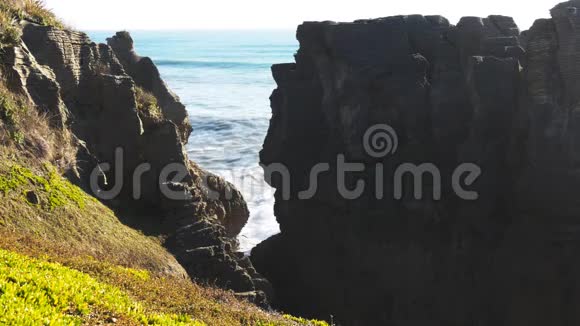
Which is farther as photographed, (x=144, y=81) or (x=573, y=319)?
(x=144, y=81)

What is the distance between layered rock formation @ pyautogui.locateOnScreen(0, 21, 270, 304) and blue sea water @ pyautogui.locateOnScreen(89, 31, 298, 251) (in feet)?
57.2

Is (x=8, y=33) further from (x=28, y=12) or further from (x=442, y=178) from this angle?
(x=442, y=178)

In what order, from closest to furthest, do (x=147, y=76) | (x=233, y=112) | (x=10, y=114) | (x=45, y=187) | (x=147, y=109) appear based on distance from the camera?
(x=45, y=187), (x=10, y=114), (x=147, y=109), (x=147, y=76), (x=233, y=112)

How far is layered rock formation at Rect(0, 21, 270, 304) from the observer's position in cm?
2038

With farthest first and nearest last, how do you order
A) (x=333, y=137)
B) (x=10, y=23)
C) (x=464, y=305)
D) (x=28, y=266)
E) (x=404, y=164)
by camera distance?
1. (x=333, y=137)
2. (x=404, y=164)
3. (x=464, y=305)
4. (x=10, y=23)
5. (x=28, y=266)

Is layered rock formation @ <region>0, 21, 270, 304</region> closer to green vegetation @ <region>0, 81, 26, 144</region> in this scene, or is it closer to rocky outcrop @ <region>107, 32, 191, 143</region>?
green vegetation @ <region>0, 81, 26, 144</region>

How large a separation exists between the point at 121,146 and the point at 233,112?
76.7m

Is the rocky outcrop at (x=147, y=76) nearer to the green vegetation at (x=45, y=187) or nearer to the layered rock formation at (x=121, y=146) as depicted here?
the layered rock formation at (x=121, y=146)

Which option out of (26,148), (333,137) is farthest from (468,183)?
(26,148)

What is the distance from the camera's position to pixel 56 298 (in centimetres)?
947

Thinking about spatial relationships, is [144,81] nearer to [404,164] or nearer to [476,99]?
[404,164]

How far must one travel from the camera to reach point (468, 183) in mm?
31156

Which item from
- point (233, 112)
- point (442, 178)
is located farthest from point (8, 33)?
point (233, 112)

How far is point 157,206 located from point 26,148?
16.6 feet
